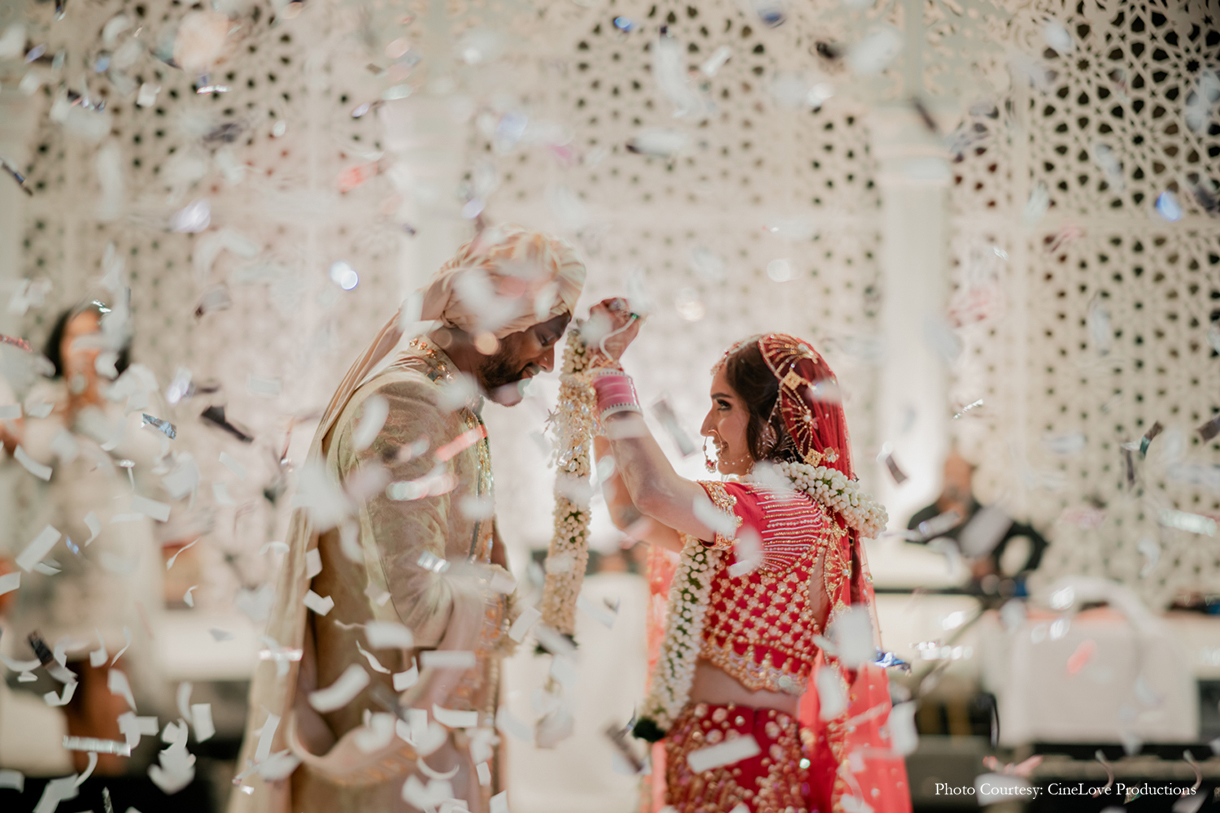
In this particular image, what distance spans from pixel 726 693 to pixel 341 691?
78cm

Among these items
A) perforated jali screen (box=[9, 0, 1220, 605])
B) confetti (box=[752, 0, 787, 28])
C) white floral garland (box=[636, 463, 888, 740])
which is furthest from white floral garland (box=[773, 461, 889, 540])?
confetti (box=[752, 0, 787, 28])

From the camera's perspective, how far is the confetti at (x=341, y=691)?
1.68 meters

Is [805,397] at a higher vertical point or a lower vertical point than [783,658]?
higher

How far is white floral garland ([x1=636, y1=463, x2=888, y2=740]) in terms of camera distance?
2.02m

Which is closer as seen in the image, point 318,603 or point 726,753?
point 318,603

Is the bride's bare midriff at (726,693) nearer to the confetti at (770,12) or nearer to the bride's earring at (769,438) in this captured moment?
the bride's earring at (769,438)

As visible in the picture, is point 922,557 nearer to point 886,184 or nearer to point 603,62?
point 886,184

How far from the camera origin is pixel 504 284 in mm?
1751

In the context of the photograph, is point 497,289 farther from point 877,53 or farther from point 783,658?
point 877,53

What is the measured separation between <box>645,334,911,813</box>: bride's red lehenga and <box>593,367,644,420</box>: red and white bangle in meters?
0.24

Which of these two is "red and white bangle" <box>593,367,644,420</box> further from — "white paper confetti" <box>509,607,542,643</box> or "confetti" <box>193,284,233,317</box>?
"confetti" <box>193,284,233,317</box>

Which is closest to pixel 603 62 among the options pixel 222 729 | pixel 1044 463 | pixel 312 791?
pixel 1044 463

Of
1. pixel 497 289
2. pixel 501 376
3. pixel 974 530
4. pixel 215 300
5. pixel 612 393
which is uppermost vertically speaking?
pixel 497 289

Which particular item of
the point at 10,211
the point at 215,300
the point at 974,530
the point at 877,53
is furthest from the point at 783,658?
the point at 10,211
